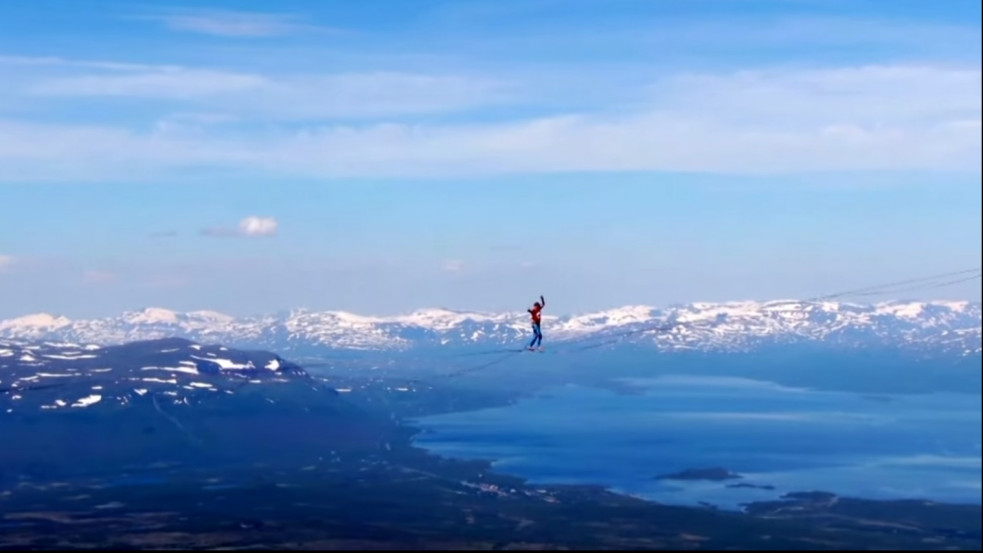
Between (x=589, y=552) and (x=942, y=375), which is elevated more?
(x=942, y=375)

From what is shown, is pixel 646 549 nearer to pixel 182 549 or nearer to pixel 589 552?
pixel 589 552

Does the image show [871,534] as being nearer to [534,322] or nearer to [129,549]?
[129,549]

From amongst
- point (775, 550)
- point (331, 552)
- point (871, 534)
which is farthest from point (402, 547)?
point (871, 534)

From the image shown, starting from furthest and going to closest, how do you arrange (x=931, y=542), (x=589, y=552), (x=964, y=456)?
(x=589, y=552)
(x=931, y=542)
(x=964, y=456)

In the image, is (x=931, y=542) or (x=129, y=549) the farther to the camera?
(x=129, y=549)

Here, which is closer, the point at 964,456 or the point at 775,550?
the point at 964,456

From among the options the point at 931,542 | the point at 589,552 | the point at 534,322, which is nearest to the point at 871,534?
the point at 931,542

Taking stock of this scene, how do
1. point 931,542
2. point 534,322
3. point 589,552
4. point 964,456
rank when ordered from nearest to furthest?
point 534,322
point 964,456
point 931,542
point 589,552

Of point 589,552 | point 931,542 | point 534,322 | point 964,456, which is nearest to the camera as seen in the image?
point 534,322

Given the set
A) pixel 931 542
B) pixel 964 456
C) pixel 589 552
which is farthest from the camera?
pixel 589 552
